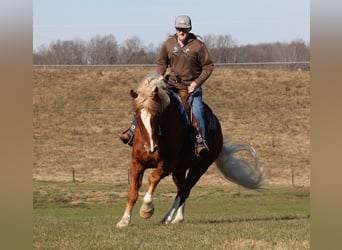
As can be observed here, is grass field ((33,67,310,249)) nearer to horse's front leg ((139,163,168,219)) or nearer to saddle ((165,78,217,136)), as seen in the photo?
saddle ((165,78,217,136))

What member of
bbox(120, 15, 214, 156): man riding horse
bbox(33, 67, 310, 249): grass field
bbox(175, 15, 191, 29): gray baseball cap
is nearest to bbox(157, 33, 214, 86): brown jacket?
bbox(120, 15, 214, 156): man riding horse

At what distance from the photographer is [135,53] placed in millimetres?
50344

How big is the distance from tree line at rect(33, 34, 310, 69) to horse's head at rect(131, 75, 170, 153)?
2917cm

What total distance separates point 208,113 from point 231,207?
17.2m

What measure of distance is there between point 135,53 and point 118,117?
559 centimetres

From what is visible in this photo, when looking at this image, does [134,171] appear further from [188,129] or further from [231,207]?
[231,207]

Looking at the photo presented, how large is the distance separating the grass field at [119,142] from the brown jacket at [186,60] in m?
13.1

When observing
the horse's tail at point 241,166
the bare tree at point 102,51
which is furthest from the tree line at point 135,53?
the horse's tail at point 241,166

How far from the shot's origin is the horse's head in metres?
8.33

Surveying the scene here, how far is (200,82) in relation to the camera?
995 centimetres

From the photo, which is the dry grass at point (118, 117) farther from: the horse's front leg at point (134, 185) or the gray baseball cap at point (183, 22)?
the horse's front leg at point (134, 185)

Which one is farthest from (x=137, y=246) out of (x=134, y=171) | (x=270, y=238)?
(x=134, y=171)

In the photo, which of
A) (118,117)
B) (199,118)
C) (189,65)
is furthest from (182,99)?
(118,117)
